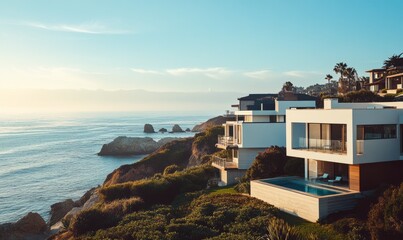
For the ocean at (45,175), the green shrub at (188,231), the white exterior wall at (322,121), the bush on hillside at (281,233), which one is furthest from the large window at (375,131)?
the ocean at (45,175)

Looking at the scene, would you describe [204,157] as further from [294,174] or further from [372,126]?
[372,126]

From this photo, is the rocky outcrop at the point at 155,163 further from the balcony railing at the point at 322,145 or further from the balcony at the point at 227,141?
the balcony railing at the point at 322,145

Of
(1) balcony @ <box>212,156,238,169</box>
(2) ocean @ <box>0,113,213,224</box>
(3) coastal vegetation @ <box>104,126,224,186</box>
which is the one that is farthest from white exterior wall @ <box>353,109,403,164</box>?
(2) ocean @ <box>0,113,213,224</box>

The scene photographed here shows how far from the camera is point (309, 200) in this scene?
18594 millimetres

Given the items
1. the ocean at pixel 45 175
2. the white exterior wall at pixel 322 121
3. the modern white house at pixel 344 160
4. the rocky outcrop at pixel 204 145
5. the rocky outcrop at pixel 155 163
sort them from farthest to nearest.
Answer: the rocky outcrop at pixel 204 145
the rocky outcrop at pixel 155 163
the ocean at pixel 45 175
the white exterior wall at pixel 322 121
the modern white house at pixel 344 160

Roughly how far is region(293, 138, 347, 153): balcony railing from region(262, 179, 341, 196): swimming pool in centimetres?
216

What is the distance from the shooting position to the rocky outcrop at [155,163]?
4815 cm

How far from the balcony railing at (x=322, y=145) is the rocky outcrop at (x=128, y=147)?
68.3m

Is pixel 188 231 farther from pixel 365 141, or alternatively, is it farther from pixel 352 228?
pixel 365 141

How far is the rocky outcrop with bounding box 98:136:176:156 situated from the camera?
8856 centimetres

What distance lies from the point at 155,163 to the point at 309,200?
117ft

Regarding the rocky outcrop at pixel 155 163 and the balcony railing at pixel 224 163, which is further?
the rocky outcrop at pixel 155 163

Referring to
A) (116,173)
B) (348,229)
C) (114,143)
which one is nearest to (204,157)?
(116,173)

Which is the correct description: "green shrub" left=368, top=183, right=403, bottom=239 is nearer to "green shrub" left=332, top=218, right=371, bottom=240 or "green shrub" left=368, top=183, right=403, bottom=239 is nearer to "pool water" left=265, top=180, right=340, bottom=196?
"green shrub" left=332, top=218, right=371, bottom=240
